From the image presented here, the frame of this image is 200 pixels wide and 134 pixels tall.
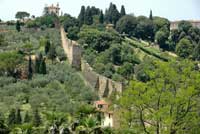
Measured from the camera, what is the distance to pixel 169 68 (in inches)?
784

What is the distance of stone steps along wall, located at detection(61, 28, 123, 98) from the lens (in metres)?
47.8

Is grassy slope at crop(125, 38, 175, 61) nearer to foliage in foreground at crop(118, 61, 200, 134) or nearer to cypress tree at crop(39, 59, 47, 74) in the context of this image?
cypress tree at crop(39, 59, 47, 74)

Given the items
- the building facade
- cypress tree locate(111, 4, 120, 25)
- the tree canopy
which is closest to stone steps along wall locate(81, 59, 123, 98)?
the building facade

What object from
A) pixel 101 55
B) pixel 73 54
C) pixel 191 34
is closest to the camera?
pixel 73 54

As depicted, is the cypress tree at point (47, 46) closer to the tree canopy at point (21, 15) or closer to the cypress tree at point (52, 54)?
the cypress tree at point (52, 54)

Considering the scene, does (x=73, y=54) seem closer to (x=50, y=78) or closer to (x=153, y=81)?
(x=50, y=78)

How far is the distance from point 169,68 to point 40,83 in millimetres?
31074

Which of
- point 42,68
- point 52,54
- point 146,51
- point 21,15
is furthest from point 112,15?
point 42,68

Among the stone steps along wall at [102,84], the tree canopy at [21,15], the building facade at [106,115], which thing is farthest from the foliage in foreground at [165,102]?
the tree canopy at [21,15]

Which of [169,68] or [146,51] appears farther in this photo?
[146,51]

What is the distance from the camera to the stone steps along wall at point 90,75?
47781 millimetres

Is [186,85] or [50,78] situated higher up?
[186,85]

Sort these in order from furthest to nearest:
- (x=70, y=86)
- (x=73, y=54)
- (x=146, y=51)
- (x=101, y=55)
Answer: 1. (x=146, y=51)
2. (x=101, y=55)
3. (x=73, y=54)
4. (x=70, y=86)

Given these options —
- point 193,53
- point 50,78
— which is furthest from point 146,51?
point 50,78
